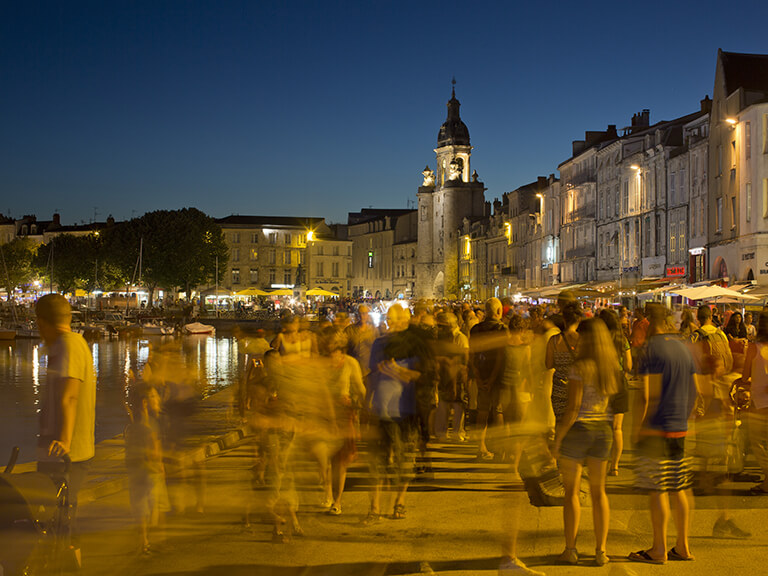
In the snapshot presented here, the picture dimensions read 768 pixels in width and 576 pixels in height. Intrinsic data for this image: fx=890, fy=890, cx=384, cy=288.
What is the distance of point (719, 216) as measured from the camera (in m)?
40.7

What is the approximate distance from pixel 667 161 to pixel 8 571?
47.4 m

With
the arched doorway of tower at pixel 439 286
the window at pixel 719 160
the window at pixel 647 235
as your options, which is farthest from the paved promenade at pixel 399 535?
the arched doorway of tower at pixel 439 286

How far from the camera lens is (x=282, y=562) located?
673cm

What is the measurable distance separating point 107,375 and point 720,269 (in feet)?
90.0

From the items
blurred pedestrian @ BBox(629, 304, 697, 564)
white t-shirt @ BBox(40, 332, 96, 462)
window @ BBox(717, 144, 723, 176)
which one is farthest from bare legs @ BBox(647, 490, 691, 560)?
window @ BBox(717, 144, 723, 176)

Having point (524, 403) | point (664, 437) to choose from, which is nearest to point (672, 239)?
point (524, 403)

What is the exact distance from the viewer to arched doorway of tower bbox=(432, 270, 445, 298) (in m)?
110

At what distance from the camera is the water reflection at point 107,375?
42.3ft

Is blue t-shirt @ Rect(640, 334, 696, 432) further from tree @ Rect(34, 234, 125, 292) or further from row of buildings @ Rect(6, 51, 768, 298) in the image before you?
tree @ Rect(34, 234, 125, 292)

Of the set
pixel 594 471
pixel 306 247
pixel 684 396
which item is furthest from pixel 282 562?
pixel 306 247

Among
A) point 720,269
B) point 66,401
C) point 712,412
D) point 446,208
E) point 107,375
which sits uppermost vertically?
point 446,208

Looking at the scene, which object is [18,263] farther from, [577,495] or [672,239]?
[577,495]

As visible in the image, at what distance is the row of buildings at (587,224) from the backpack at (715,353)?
27452mm

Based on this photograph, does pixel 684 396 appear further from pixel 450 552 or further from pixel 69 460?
pixel 69 460
